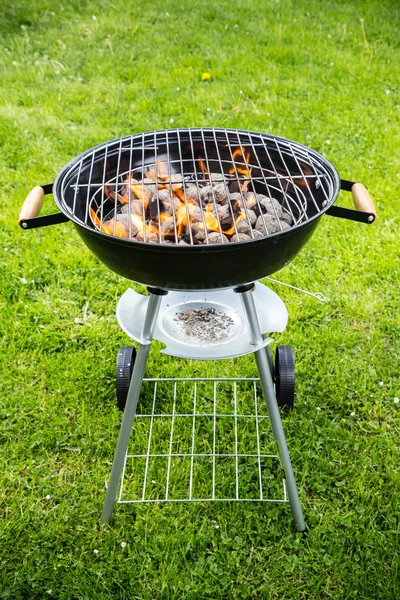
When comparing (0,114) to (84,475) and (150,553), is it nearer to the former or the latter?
(84,475)

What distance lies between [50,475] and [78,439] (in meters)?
0.20

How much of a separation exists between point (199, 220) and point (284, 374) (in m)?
0.87

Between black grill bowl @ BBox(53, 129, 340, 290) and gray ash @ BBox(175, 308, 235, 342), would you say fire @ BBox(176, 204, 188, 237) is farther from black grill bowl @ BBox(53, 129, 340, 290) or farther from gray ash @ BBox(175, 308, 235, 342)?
gray ash @ BBox(175, 308, 235, 342)

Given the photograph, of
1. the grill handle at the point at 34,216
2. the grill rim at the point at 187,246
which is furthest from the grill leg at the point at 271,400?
the grill handle at the point at 34,216

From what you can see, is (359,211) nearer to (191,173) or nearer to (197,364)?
(191,173)

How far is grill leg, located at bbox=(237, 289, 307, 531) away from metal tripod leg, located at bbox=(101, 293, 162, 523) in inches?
11.5

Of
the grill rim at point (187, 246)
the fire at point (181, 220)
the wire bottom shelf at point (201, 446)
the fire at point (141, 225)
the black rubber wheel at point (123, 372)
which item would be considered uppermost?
the grill rim at point (187, 246)

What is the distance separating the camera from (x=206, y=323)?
7.20 feet

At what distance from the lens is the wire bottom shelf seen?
2.23 m

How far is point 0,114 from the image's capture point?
182 inches

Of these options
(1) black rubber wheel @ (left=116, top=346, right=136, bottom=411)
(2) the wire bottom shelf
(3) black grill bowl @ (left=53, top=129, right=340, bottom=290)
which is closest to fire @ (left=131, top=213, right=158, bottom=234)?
(3) black grill bowl @ (left=53, top=129, right=340, bottom=290)

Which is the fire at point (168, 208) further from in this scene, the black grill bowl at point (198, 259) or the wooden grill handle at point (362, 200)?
the wooden grill handle at point (362, 200)

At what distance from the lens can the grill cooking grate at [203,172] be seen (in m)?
1.86

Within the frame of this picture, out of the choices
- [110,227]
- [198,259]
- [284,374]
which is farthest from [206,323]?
[198,259]
